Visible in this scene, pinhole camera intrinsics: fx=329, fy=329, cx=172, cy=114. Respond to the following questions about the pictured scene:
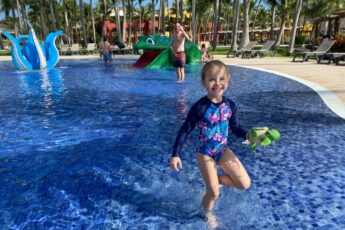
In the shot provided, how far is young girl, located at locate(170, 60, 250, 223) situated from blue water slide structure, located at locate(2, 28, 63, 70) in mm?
15352

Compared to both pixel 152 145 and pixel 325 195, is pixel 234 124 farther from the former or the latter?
pixel 152 145

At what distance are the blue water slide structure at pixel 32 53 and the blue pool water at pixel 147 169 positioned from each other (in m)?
8.99

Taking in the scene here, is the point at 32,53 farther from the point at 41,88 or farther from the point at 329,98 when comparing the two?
the point at 329,98

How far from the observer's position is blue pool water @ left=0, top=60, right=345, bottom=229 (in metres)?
3.14

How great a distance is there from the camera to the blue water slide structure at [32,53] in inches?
634

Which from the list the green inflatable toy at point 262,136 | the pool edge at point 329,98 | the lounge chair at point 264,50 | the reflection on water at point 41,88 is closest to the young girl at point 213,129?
the green inflatable toy at point 262,136

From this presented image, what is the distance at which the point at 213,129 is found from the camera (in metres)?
2.71

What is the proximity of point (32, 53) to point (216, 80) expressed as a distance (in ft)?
53.2

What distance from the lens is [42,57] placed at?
16625 millimetres

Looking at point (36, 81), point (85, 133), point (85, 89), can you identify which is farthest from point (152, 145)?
point (36, 81)

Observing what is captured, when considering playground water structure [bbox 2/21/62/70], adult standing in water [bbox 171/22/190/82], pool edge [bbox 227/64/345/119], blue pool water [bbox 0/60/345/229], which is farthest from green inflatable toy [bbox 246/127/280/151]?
playground water structure [bbox 2/21/62/70]

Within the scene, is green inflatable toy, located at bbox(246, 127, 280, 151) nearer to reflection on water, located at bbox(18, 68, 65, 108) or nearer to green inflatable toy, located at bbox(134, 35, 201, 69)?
reflection on water, located at bbox(18, 68, 65, 108)

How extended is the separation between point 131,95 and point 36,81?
17.9ft

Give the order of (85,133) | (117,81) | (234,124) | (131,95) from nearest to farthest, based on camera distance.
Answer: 1. (234,124)
2. (85,133)
3. (131,95)
4. (117,81)
